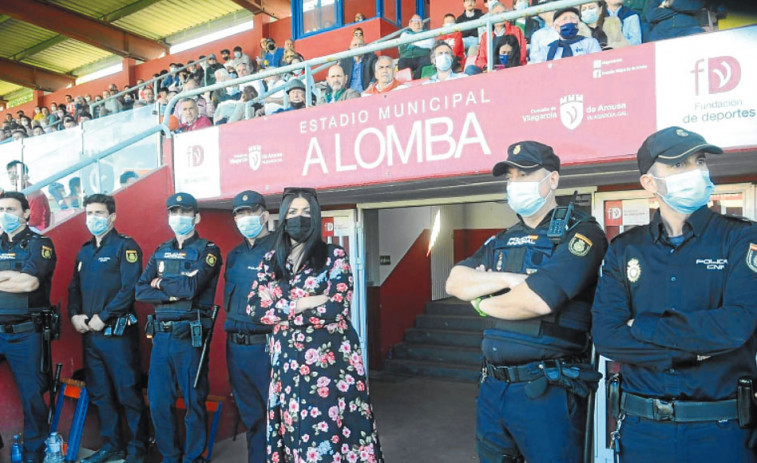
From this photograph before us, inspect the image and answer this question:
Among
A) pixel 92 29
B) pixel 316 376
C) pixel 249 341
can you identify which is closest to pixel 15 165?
pixel 249 341

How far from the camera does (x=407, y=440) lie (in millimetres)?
4961

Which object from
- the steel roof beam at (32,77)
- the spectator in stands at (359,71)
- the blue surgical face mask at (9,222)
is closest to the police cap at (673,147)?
the blue surgical face mask at (9,222)

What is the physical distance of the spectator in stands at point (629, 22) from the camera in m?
4.37

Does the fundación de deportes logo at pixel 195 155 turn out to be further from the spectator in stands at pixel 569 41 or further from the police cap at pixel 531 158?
the police cap at pixel 531 158

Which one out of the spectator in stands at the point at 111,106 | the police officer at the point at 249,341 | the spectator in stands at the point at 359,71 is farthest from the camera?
the spectator in stands at the point at 111,106

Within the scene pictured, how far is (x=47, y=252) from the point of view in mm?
4141

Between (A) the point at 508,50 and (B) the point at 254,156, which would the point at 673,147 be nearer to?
(A) the point at 508,50

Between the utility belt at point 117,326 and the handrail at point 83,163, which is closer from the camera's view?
the utility belt at point 117,326

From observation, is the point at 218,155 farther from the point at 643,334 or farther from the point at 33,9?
the point at 33,9

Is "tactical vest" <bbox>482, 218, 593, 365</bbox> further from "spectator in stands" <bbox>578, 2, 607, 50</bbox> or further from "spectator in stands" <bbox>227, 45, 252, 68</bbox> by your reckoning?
"spectator in stands" <bbox>227, 45, 252, 68</bbox>

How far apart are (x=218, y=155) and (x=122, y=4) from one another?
13.5 meters

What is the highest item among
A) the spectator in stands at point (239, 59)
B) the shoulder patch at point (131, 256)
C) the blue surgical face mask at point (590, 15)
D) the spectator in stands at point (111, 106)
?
the spectator in stands at point (239, 59)

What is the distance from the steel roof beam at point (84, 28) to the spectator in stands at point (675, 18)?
15.8m

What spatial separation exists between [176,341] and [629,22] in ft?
14.3
